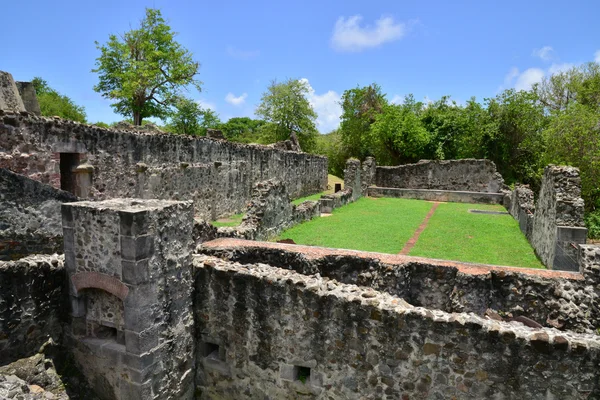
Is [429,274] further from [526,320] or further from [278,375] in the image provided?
[278,375]

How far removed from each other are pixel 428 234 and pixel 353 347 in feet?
34.4

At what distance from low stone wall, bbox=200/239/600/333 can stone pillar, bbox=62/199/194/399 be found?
8.43 ft

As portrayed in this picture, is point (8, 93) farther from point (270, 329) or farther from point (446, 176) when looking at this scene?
point (446, 176)

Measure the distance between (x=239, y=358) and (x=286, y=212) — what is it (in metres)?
9.52

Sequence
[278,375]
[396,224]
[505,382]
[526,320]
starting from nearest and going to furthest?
[505,382] < [278,375] < [526,320] < [396,224]

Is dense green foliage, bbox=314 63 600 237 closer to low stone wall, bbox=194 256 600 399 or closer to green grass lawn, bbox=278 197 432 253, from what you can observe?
green grass lawn, bbox=278 197 432 253

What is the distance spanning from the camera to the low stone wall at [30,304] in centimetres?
570

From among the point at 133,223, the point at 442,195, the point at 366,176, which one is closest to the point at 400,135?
the point at 366,176

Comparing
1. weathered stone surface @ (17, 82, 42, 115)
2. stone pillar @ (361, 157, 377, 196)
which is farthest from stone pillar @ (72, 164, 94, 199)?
stone pillar @ (361, 157, 377, 196)

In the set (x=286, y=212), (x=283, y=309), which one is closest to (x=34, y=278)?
(x=283, y=309)

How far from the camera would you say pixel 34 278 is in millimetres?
6059

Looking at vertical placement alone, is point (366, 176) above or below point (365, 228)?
→ above

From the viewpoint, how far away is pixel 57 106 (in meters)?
43.5

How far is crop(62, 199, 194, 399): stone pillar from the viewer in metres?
5.73
